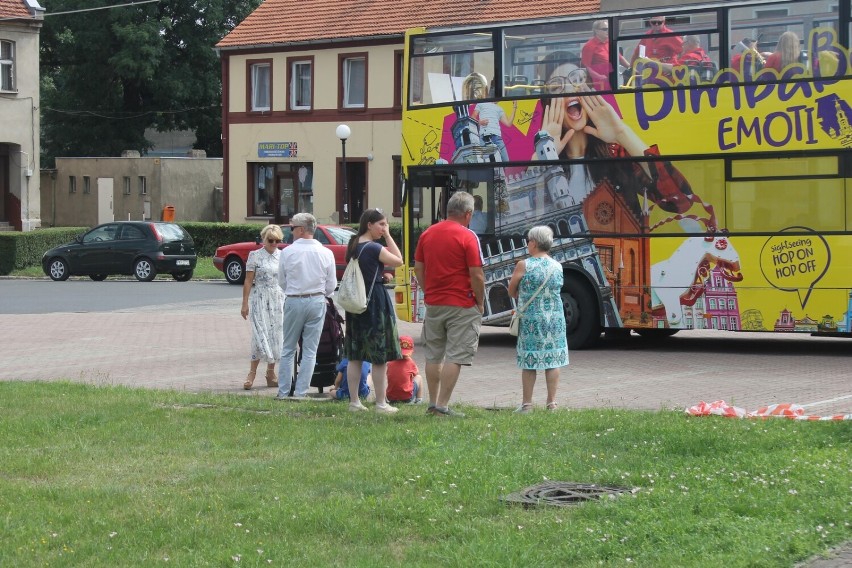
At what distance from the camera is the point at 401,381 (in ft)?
39.8

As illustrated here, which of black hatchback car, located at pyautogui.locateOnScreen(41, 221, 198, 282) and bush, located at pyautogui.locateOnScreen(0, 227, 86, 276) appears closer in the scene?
black hatchback car, located at pyautogui.locateOnScreen(41, 221, 198, 282)

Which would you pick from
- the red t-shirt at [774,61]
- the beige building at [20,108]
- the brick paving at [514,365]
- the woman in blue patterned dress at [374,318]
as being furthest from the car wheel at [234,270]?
the woman in blue patterned dress at [374,318]

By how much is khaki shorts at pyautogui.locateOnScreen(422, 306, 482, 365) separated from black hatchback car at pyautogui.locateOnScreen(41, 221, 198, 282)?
80.5ft

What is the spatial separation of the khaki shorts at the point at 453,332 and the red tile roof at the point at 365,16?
104 ft

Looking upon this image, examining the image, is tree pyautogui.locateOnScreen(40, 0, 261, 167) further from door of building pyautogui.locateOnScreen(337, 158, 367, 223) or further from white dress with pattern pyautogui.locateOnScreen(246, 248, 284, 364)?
white dress with pattern pyautogui.locateOnScreen(246, 248, 284, 364)

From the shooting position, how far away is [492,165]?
58.4 feet

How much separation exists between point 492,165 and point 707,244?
325cm

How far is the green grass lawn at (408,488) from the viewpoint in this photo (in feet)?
20.5

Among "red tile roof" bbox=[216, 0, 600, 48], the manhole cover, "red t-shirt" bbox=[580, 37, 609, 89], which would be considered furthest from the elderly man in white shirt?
"red tile roof" bbox=[216, 0, 600, 48]

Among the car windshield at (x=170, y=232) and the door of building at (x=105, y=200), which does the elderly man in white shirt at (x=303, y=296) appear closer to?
the car windshield at (x=170, y=232)

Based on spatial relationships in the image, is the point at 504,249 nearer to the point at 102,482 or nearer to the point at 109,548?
the point at 102,482

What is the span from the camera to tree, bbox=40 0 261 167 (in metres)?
59.7

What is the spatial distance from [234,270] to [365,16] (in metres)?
15.3

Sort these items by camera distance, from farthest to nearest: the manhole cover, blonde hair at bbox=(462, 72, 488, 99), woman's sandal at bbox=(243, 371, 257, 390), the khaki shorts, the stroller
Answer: blonde hair at bbox=(462, 72, 488, 99)
woman's sandal at bbox=(243, 371, 257, 390)
the stroller
the khaki shorts
the manhole cover
